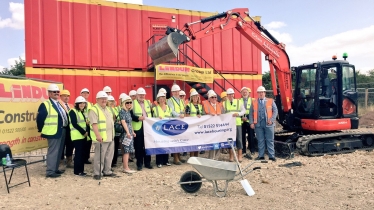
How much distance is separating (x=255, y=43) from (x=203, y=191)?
498 centimetres

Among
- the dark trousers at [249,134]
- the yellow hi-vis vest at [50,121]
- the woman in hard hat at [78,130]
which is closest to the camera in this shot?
the yellow hi-vis vest at [50,121]

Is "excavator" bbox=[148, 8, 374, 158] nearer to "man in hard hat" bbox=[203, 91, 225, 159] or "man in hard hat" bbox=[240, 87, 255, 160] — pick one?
"man in hard hat" bbox=[240, 87, 255, 160]

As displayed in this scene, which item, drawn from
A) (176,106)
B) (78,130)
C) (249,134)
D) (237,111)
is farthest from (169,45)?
(249,134)

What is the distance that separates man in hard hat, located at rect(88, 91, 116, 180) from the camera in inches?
235

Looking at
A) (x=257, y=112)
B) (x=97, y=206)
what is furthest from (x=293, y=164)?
(x=97, y=206)

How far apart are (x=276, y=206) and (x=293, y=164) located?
277 cm

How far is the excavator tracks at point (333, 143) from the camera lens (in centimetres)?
768

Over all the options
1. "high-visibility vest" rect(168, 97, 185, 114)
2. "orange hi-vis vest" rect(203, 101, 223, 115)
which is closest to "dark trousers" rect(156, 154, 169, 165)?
"high-visibility vest" rect(168, 97, 185, 114)

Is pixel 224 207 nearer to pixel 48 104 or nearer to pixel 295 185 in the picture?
pixel 295 185

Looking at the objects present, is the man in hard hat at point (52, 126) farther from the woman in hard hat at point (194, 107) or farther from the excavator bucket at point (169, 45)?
the woman in hard hat at point (194, 107)

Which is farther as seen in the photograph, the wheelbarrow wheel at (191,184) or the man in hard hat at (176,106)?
the man in hard hat at (176,106)

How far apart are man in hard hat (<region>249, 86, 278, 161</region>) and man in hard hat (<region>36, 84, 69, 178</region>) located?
15.0ft

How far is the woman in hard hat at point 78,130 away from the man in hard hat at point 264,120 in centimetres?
408

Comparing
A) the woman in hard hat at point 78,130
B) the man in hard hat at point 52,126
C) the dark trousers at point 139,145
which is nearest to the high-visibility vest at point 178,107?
the dark trousers at point 139,145
